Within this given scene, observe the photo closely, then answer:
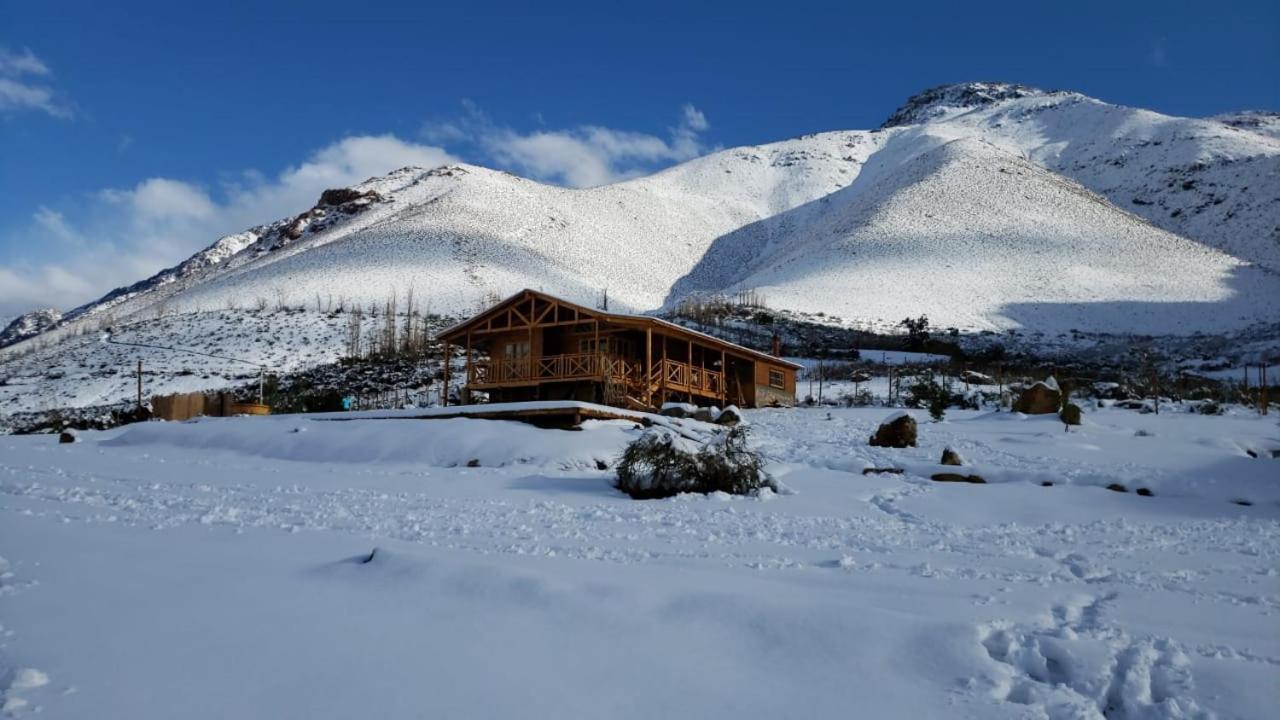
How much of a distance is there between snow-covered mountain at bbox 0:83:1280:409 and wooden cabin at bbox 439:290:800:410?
30079 millimetres

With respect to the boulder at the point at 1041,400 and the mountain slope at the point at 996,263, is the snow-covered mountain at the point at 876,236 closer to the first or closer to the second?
the mountain slope at the point at 996,263

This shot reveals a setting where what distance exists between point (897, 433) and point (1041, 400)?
6.02 meters

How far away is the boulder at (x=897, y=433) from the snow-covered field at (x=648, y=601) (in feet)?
14.4

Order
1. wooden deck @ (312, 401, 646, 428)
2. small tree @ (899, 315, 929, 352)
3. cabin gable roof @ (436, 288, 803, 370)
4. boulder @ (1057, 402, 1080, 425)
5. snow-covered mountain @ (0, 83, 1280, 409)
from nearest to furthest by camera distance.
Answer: boulder @ (1057, 402, 1080, 425) < wooden deck @ (312, 401, 646, 428) < cabin gable roof @ (436, 288, 803, 370) < small tree @ (899, 315, 929, 352) < snow-covered mountain @ (0, 83, 1280, 409)

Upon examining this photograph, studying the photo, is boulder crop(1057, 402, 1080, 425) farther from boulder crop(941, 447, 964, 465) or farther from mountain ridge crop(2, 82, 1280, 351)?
mountain ridge crop(2, 82, 1280, 351)

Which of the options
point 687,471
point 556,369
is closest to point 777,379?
point 556,369

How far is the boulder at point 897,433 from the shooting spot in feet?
49.5

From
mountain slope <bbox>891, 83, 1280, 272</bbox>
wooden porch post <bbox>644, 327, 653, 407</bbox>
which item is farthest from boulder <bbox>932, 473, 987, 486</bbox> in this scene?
mountain slope <bbox>891, 83, 1280, 272</bbox>

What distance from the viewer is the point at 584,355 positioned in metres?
23.1

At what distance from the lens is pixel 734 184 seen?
401 feet

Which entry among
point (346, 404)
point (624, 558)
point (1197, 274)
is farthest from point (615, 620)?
point (1197, 274)

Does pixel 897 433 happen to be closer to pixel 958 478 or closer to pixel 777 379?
pixel 958 478

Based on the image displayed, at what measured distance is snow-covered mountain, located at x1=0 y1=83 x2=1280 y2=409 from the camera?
197ft

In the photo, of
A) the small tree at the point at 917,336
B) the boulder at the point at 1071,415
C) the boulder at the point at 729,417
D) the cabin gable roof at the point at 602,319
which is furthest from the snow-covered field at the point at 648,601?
the small tree at the point at 917,336
